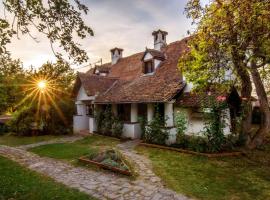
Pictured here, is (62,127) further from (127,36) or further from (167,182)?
(167,182)

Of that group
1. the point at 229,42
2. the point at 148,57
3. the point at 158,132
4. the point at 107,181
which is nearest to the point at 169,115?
the point at 158,132

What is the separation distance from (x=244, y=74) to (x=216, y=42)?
2.74 meters

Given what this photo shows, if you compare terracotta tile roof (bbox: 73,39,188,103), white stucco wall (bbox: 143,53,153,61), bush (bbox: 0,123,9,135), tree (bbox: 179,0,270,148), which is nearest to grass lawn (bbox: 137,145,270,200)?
tree (bbox: 179,0,270,148)

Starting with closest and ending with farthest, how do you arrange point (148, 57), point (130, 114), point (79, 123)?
point (130, 114) < point (148, 57) < point (79, 123)

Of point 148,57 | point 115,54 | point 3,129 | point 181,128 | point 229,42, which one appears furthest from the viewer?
point 115,54

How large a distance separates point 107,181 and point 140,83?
12.0 m

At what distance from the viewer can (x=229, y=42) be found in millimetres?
10594

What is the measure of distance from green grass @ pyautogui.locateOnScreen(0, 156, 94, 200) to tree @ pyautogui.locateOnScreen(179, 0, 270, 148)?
7.78m

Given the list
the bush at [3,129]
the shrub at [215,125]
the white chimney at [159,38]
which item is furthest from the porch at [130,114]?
the bush at [3,129]

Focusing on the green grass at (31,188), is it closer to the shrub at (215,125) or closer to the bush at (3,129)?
the shrub at (215,125)

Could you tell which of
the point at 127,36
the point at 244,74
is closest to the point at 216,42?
the point at 244,74

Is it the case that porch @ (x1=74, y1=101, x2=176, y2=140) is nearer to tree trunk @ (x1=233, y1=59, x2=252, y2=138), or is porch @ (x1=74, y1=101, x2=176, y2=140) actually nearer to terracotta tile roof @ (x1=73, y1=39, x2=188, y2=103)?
terracotta tile roof @ (x1=73, y1=39, x2=188, y2=103)

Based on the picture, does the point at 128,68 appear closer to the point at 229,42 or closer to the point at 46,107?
the point at 46,107

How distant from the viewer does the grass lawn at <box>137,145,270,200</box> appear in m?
7.37
